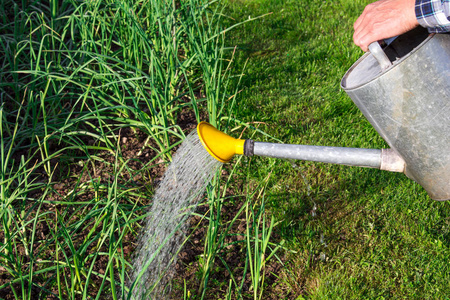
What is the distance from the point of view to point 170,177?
223 centimetres

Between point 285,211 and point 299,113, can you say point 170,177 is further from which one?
point 299,113

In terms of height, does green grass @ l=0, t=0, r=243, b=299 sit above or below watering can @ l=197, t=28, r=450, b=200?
below

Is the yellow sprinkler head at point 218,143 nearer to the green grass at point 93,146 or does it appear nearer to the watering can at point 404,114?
the watering can at point 404,114

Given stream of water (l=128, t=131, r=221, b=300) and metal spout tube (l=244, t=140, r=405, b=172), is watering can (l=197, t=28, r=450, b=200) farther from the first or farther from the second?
stream of water (l=128, t=131, r=221, b=300)

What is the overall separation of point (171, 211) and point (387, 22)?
4.01 ft

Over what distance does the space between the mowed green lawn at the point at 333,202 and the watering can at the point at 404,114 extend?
1.96ft

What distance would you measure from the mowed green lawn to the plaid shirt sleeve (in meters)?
1.08

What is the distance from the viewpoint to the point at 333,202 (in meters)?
2.24

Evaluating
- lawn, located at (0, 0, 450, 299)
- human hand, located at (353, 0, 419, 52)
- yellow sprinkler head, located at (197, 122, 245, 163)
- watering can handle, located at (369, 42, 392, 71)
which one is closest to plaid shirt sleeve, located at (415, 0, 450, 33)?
human hand, located at (353, 0, 419, 52)

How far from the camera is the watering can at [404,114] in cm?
126

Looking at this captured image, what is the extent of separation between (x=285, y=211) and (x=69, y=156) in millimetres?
1211

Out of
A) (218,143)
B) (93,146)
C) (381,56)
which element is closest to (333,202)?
(218,143)

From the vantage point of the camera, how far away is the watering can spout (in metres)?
1.45

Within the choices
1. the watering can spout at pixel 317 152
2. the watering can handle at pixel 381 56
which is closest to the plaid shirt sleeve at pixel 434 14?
the watering can handle at pixel 381 56
